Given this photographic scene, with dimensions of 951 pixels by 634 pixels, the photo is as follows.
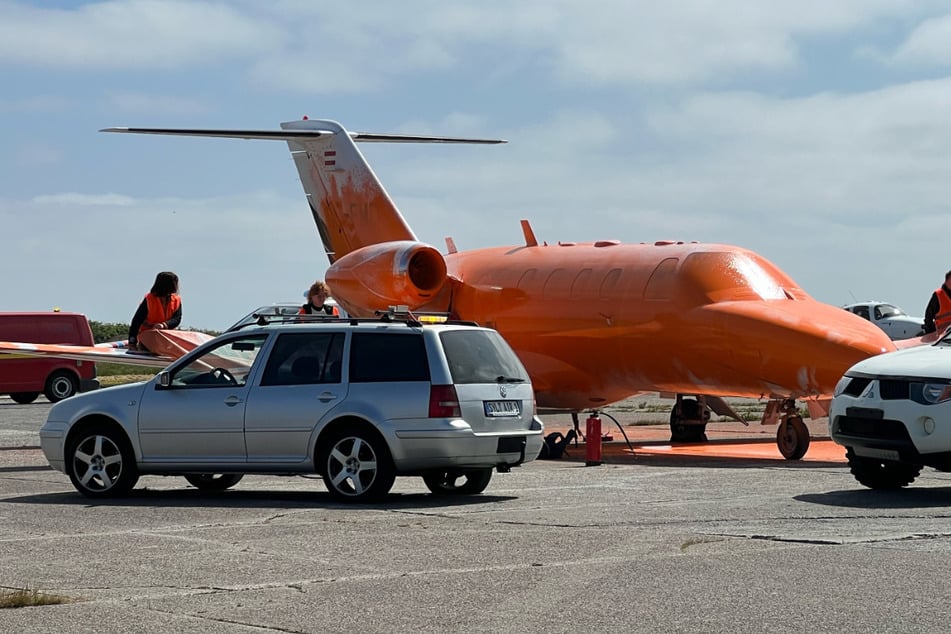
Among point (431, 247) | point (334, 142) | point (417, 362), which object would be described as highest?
point (334, 142)

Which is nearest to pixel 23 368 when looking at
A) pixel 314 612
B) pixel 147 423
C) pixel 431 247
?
pixel 431 247

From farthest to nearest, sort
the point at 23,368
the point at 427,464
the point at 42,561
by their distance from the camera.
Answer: the point at 23,368, the point at 427,464, the point at 42,561

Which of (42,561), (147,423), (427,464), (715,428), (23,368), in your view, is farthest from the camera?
(23,368)

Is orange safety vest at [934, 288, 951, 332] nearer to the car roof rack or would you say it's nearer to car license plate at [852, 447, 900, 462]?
car license plate at [852, 447, 900, 462]

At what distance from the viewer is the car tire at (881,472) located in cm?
1393

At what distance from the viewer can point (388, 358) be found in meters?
13.8

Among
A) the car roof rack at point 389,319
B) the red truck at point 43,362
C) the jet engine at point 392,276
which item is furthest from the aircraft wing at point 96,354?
the red truck at point 43,362

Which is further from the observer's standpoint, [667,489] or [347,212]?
[347,212]

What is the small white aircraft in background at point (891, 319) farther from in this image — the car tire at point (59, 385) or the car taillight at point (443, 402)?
the car taillight at point (443, 402)

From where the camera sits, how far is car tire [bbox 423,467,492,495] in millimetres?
14109

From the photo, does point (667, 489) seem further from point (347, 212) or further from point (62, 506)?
point (347, 212)

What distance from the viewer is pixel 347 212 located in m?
28.8

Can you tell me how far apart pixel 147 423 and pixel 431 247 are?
10839 millimetres

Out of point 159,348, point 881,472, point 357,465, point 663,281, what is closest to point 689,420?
point 663,281
